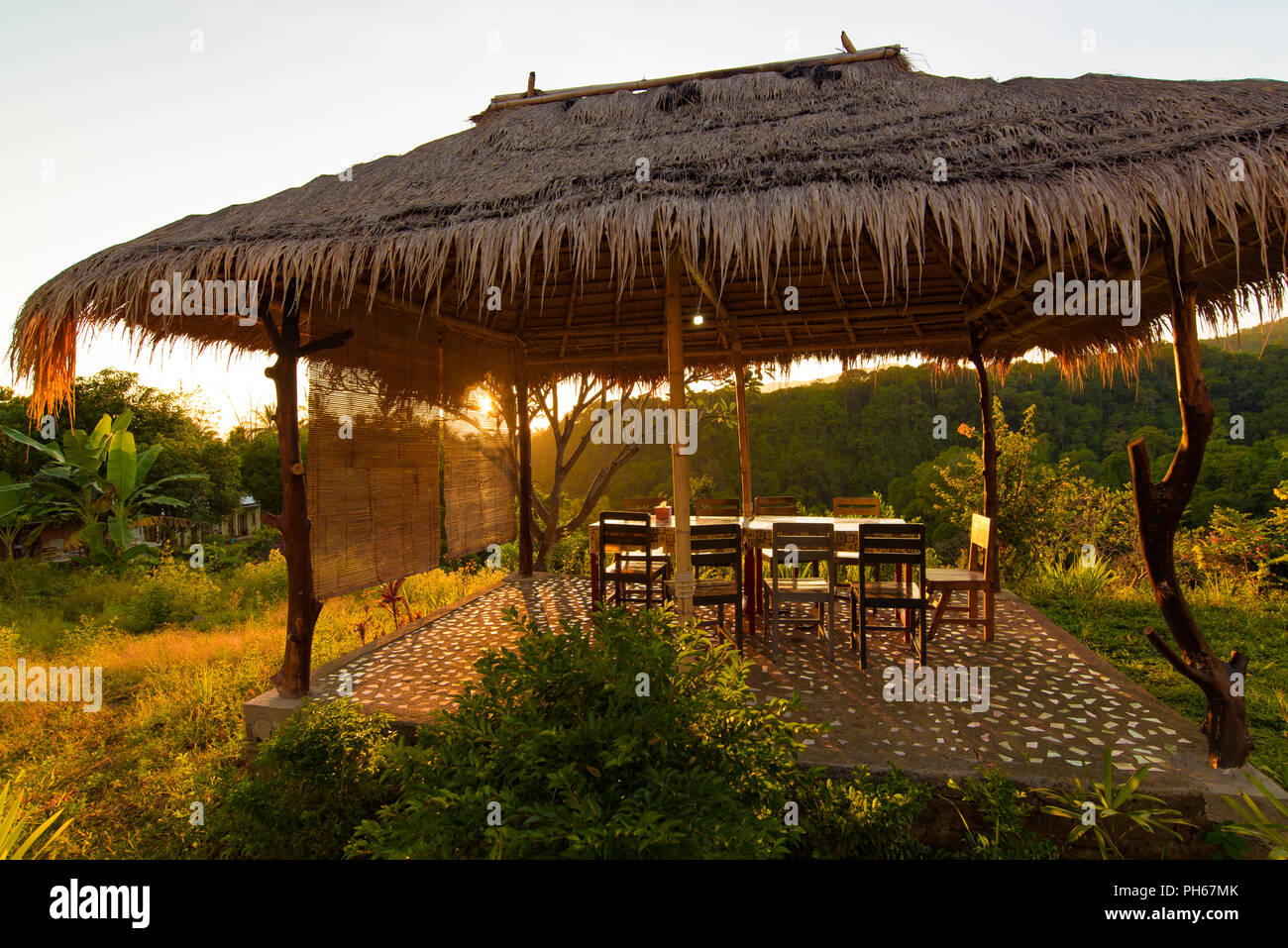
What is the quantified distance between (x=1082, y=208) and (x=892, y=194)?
2.99 ft

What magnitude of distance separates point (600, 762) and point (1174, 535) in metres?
2.86

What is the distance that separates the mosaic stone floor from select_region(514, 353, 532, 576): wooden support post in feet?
6.25

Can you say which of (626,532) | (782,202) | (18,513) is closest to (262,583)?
(18,513)

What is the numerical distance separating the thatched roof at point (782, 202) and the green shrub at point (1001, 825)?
2.44m

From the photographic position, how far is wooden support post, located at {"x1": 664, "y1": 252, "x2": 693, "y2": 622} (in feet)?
13.3

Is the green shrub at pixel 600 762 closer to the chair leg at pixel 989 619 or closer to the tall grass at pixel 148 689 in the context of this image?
the tall grass at pixel 148 689

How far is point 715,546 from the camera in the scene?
420 cm

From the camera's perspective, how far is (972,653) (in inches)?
173

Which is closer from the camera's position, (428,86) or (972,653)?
(972,653)

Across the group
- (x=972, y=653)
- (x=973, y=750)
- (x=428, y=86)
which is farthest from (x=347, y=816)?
(x=428, y=86)

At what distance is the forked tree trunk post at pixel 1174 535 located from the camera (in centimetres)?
A: 281

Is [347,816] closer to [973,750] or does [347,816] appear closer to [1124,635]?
[973,750]

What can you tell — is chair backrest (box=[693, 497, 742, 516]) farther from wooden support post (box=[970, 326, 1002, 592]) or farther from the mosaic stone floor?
wooden support post (box=[970, 326, 1002, 592])

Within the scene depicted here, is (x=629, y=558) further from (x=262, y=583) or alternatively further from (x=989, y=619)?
(x=262, y=583)
